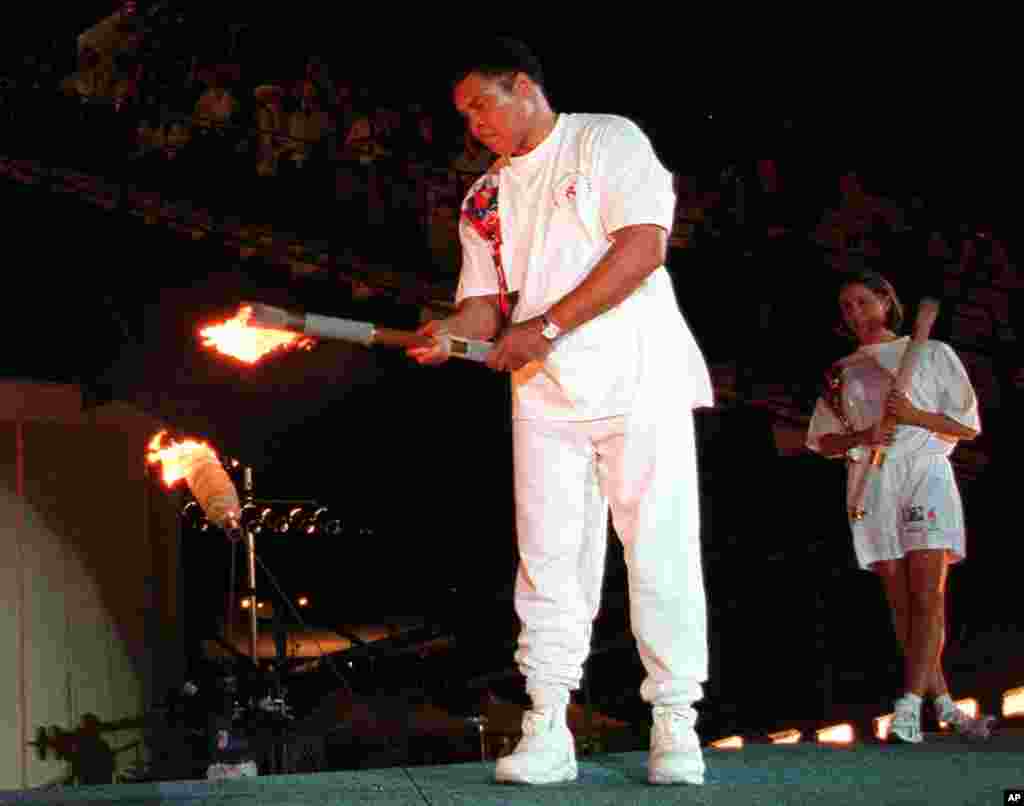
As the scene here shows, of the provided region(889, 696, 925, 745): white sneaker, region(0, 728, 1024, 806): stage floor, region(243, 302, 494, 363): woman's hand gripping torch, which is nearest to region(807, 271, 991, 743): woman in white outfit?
region(889, 696, 925, 745): white sneaker

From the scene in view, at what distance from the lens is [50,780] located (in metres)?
9.83

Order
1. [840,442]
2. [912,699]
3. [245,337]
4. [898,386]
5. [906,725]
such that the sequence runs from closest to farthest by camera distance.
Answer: [245,337] → [906,725] → [912,699] → [898,386] → [840,442]

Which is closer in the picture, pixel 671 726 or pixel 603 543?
pixel 671 726

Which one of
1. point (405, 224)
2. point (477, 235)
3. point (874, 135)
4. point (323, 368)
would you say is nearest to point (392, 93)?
point (405, 224)

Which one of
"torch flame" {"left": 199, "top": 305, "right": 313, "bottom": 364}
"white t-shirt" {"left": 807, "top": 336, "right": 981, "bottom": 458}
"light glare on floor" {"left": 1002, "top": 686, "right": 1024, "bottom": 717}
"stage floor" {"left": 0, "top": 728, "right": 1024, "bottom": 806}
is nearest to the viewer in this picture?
"stage floor" {"left": 0, "top": 728, "right": 1024, "bottom": 806}

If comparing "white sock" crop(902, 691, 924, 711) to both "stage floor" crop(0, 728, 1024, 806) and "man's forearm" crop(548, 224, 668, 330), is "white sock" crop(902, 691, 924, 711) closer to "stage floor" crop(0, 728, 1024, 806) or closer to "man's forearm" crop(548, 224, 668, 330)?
"stage floor" crop(0, 728, 1024, 806)

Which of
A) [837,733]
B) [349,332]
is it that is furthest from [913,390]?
[837,733]

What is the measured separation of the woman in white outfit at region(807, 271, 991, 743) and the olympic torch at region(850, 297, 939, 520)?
0.08ft

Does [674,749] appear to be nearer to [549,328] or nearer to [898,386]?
[549,328]

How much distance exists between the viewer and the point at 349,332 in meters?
3.70

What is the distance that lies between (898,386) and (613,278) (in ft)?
7.44

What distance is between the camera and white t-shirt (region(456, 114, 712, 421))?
3.97 meters

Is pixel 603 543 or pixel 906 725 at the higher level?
pixel 603 543

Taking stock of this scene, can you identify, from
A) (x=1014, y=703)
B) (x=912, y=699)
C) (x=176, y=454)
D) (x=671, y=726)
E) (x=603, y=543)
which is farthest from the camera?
(x=176, y=454)
